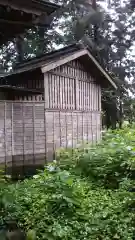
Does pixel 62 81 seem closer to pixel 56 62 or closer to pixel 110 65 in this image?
pixel 56 62

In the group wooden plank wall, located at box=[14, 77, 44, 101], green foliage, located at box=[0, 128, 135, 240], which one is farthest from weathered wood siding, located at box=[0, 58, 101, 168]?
green foliage, located at box=[0, 128, 135, 240]

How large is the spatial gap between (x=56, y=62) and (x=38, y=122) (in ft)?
9.09

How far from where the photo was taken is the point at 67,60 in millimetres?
15164

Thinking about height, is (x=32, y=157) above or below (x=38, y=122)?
below

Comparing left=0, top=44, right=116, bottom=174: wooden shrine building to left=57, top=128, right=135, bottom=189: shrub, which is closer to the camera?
left=57, top=128, right=135, bottom=189: shrub

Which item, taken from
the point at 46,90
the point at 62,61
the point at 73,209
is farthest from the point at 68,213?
the point at 62,61

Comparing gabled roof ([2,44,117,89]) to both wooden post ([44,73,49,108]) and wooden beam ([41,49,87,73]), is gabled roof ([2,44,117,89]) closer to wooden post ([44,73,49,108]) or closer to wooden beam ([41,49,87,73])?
wooden beam ([41,49,87,73])

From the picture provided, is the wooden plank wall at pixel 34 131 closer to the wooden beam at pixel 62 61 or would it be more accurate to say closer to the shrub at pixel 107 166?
the wooden beam at pixel 62 61

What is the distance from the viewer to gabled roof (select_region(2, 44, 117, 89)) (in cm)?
1394

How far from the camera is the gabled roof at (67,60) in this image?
45.7 ft

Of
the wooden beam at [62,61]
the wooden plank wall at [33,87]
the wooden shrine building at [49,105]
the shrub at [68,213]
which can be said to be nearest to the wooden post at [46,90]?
the wooden shrine building at [49,105]

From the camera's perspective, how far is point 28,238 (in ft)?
14.3

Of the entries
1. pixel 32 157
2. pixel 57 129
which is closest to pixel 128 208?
pixel 32 157

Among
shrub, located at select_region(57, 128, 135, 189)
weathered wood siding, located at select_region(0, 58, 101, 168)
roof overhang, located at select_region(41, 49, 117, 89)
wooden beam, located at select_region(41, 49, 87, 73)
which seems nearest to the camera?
shrub, located at select_region(57, 128, 135, 189)
